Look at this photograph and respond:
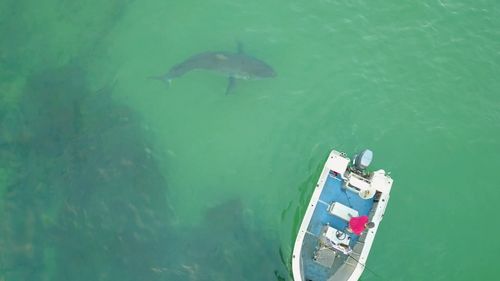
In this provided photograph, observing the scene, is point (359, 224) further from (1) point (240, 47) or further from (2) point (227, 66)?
(1) point (240, 47)

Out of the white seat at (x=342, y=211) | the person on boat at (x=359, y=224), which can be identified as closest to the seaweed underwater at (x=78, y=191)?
the white seat at (x=342, y=211)

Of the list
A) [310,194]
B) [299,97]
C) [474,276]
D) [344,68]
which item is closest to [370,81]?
[344,68]

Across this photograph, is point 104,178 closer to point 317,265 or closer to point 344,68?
point 317,265

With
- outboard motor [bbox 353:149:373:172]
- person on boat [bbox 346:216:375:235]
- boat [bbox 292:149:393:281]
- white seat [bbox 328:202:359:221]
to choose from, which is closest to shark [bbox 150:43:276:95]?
boat [bbox 292:149:393:281]

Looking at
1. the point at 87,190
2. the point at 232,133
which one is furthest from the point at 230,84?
the point at 87,190

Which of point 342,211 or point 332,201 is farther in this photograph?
point 332,201

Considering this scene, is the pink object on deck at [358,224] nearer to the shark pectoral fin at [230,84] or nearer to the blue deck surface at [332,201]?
the blue deck surface at [332,201]
